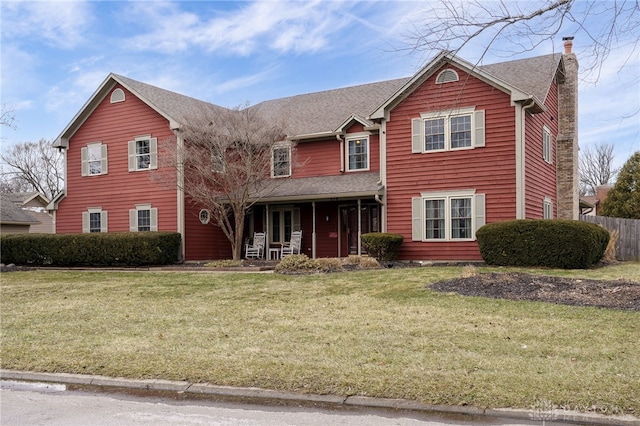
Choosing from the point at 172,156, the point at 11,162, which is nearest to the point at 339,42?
the point at 172,156

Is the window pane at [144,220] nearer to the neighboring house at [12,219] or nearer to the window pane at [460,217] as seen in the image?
the neighboring house at [12,219]

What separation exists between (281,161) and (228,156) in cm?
272

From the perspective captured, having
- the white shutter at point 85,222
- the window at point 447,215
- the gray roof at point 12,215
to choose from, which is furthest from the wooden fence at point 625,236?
the gray roof at point 12,215

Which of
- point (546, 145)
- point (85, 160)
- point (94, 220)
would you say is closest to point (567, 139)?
point (546, 145)

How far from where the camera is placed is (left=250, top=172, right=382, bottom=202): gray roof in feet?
61.1

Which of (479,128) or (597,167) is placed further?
(597,167)

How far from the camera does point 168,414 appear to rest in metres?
A: 4.67

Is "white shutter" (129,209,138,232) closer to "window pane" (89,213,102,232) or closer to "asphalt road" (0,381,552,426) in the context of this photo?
"window pane" (89,213,102,232)

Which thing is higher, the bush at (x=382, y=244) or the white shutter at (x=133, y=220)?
the white shutter at (x=133, y=220)

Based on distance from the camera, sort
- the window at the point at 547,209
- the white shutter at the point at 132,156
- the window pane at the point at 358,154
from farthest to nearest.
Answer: the white shutter at the point at 132,156, the window pane at the point at 358,154, the window at the point at 547,209

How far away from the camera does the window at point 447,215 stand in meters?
17.1

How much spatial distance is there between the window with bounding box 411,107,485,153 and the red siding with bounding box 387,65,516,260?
0.65 feet

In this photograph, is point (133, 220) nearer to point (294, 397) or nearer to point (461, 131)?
point (461, 131)

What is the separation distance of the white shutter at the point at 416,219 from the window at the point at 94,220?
13.3 m
